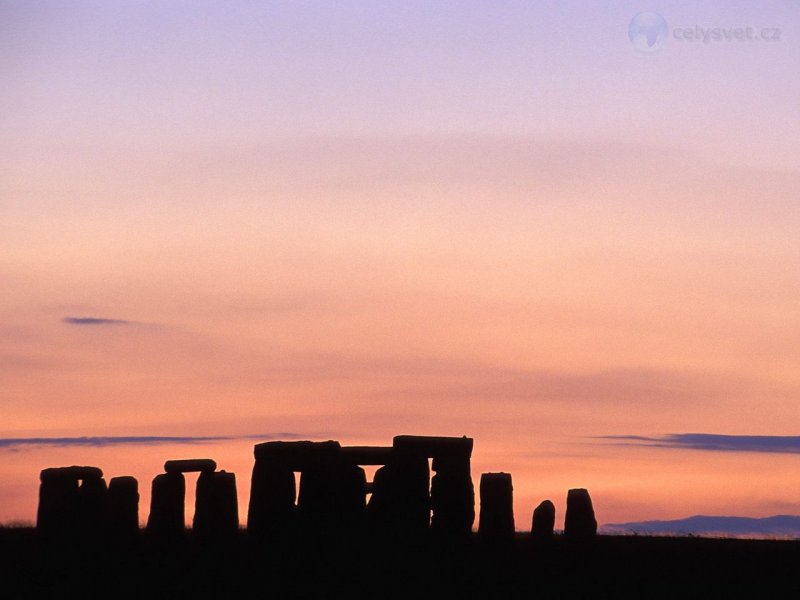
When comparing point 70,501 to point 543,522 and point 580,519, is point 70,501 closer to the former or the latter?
point 543,522

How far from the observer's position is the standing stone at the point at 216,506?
1097 inches

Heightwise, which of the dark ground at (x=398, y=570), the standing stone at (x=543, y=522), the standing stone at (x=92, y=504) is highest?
the standing stone at (x=92, y=504)

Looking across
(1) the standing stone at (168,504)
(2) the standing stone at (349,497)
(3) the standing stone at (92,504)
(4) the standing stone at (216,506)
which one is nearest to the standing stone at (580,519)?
(2) the standing stone at (349,497)

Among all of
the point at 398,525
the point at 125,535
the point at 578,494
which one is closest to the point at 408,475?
the point at 398,525

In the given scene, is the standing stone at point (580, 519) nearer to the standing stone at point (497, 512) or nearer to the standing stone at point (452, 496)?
the standing stone at point (497, 512)

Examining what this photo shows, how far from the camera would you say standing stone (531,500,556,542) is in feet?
89.9

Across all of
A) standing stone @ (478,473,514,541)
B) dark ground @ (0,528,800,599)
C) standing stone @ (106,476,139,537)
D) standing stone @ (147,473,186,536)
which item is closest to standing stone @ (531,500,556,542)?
dark ground @ (0,528,800,599)

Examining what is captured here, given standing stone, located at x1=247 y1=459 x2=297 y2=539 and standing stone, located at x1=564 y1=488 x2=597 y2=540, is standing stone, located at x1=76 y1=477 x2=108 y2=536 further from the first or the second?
standing stone, located at x1=564 y1=488 x2=597 y2=540

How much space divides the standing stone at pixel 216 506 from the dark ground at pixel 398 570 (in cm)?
39

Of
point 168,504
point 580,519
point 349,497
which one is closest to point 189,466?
point 168,504

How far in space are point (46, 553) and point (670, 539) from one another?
37.4 feet

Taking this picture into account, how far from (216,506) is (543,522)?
18.7ft

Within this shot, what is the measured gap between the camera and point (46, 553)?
86.1ft

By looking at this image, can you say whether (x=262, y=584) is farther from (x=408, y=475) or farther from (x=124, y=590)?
(x=408, y=475)
